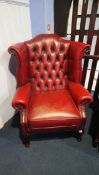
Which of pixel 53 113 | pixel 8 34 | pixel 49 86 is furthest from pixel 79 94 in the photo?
pixel 8 34

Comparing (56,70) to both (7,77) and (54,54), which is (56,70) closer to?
(54,54)

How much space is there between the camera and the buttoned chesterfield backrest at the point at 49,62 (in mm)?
1580

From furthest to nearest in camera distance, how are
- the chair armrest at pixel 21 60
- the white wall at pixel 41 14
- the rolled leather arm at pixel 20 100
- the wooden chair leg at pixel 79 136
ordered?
the white wall at pixel 41 14 < the wooden chair leg at pixel 79 136 < the chair armrest at pixel 21 60 < the rolled leather arm at pixel 20 100

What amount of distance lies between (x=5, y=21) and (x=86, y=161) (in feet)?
5.20

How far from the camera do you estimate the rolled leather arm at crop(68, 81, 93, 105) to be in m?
1.37

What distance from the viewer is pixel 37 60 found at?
1.69 metres

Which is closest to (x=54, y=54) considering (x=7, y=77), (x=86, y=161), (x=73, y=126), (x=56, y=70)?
(x=56, y=70)

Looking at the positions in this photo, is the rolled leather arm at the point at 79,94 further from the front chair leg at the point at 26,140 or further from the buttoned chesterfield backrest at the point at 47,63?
the front chair leg at the point at 26,140

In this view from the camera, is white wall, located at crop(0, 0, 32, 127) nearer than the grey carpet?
No

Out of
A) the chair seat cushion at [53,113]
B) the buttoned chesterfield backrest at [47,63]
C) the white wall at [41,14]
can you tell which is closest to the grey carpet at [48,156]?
the chair seat cushion at [53,113]

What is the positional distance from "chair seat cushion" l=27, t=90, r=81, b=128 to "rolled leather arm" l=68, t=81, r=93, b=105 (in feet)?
0.26

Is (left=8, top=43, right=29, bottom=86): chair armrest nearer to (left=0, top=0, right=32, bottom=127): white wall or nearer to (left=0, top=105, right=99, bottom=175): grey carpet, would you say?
(left=0, top=0, right=32, bottom=127): white wall

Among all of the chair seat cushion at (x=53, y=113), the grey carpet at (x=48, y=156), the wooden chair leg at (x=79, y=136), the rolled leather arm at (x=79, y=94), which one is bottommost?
the grey carpet at (x=48, y=156)

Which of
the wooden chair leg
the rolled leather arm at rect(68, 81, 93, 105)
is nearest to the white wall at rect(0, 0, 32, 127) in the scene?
the rolled leather arm at rect(68, 81, 93, 105)
